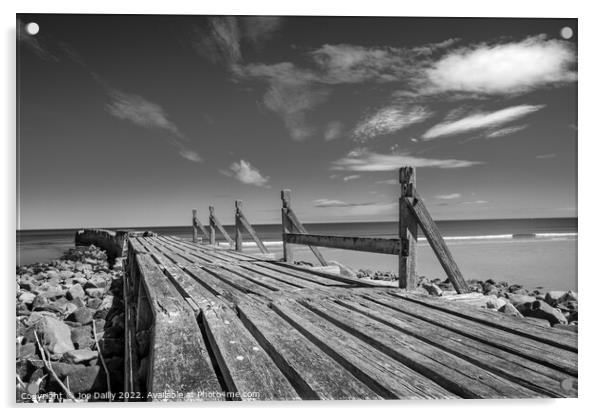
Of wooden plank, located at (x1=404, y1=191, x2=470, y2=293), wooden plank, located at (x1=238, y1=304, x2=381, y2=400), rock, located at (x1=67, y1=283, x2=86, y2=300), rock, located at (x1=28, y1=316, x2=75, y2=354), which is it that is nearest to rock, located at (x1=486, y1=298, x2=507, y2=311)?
wooden plank, located at (x1=404, y1=191, x2=470, y2=293)

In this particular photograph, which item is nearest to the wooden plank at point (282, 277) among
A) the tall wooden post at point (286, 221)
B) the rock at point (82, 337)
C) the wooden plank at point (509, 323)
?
the tall wooden post at point (286, 221)

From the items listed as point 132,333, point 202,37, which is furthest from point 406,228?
point 202,37

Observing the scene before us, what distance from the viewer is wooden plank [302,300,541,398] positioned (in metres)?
1.71

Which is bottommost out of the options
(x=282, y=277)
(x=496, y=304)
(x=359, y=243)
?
(x=496, y=304)

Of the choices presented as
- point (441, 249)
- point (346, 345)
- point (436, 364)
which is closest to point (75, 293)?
point (441, 249)

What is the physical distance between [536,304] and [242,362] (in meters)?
5.11

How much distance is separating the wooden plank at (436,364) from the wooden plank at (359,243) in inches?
51.6

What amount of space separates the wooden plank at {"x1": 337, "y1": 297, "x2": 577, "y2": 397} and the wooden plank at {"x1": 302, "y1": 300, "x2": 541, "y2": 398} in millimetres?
49

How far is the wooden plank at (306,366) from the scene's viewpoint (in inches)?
66.1

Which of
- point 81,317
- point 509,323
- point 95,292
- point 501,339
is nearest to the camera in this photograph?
point 501,339

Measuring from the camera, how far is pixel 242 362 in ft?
6.25

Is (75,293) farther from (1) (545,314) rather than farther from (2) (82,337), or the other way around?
(1) (545,314)

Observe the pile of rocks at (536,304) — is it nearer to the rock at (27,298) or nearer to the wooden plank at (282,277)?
the wooden plank at (282,277)

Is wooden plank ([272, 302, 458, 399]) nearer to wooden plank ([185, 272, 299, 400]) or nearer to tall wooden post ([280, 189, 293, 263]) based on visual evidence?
wooden plank ([185, 272, 299, 400])
